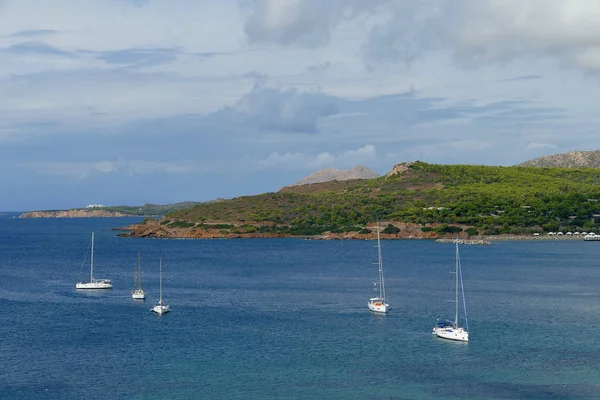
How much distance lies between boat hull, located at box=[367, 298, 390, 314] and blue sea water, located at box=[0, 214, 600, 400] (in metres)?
1.36

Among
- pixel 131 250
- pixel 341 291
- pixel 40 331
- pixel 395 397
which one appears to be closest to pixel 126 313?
pixel 40 331

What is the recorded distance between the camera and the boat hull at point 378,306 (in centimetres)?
7038

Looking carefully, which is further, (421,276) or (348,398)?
(421,276)

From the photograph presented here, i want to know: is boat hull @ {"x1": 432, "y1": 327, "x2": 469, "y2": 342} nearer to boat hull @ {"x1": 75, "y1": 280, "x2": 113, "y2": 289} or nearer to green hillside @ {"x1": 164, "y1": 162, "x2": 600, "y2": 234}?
boat hull @ {"x1": 75, "y1": 280, "x2": 113, "y2": 289}

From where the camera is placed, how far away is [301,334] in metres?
61.5

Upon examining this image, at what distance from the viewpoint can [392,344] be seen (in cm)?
5759

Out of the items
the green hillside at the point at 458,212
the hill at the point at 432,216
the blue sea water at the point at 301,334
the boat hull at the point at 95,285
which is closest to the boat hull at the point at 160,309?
the blue sea water at the point at 301,334

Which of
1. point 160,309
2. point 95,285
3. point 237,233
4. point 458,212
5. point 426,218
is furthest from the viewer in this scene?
point 237,233

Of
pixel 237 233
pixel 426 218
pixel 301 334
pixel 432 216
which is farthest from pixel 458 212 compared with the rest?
pixel 301 334

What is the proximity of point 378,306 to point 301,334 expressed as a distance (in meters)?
11.5

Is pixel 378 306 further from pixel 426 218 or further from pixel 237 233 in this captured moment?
pixel 237 233

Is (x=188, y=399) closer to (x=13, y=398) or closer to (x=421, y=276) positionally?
(x=13, y=398)

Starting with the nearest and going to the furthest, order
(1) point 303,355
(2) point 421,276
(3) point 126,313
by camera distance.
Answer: (1) point 303,355 < (3) point 126,313 < (2) point 421,276

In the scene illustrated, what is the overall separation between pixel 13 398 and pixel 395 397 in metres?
20.9
